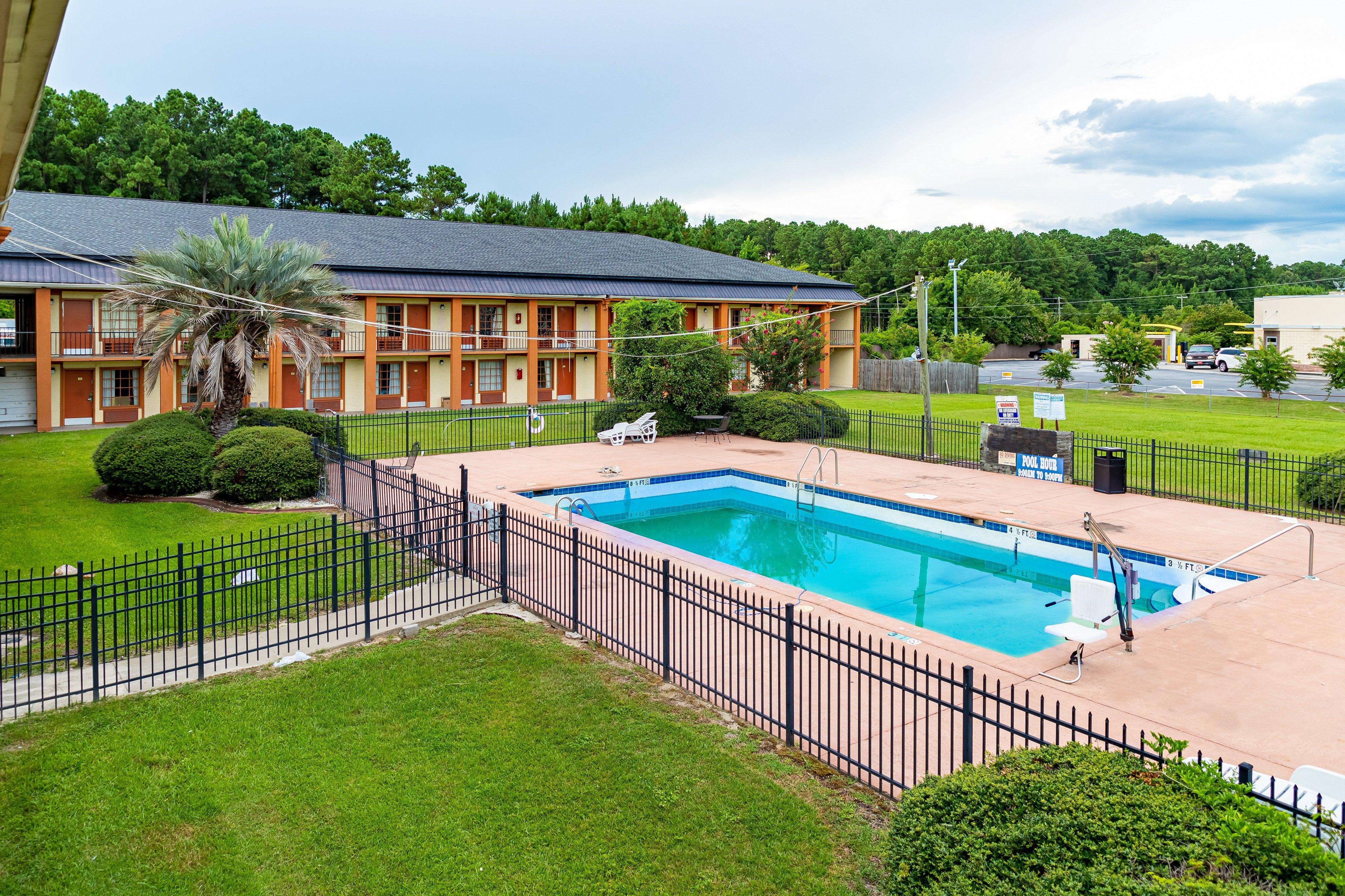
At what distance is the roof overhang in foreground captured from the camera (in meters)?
31.0

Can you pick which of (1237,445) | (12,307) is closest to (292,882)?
(1237,445)

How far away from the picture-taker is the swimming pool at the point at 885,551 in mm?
14492

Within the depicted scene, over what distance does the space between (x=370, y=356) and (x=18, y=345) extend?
11.8m

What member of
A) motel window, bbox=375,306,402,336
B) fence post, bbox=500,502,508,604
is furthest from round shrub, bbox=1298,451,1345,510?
motel window, bbox=375,306,402,336

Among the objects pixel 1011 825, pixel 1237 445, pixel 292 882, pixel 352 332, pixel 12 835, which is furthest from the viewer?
pixel 352 332

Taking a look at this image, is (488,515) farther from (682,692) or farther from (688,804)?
(688,804)

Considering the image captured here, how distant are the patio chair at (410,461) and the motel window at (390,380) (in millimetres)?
15156

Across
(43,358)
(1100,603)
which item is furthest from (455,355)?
(1100,603)

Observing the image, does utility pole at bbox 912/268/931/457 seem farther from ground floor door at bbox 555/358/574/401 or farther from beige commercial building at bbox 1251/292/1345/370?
beige commercial building at bbox 1251/292/1345/370

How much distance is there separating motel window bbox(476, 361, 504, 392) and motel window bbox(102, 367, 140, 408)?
13761 millimetres

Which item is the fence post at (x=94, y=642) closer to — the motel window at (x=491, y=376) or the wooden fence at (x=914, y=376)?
the motel window at (x=491, y=376)

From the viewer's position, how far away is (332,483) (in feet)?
67.2

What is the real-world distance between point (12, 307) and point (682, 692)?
42.4m

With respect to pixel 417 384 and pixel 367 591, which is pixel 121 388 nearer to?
pixel 417 384
